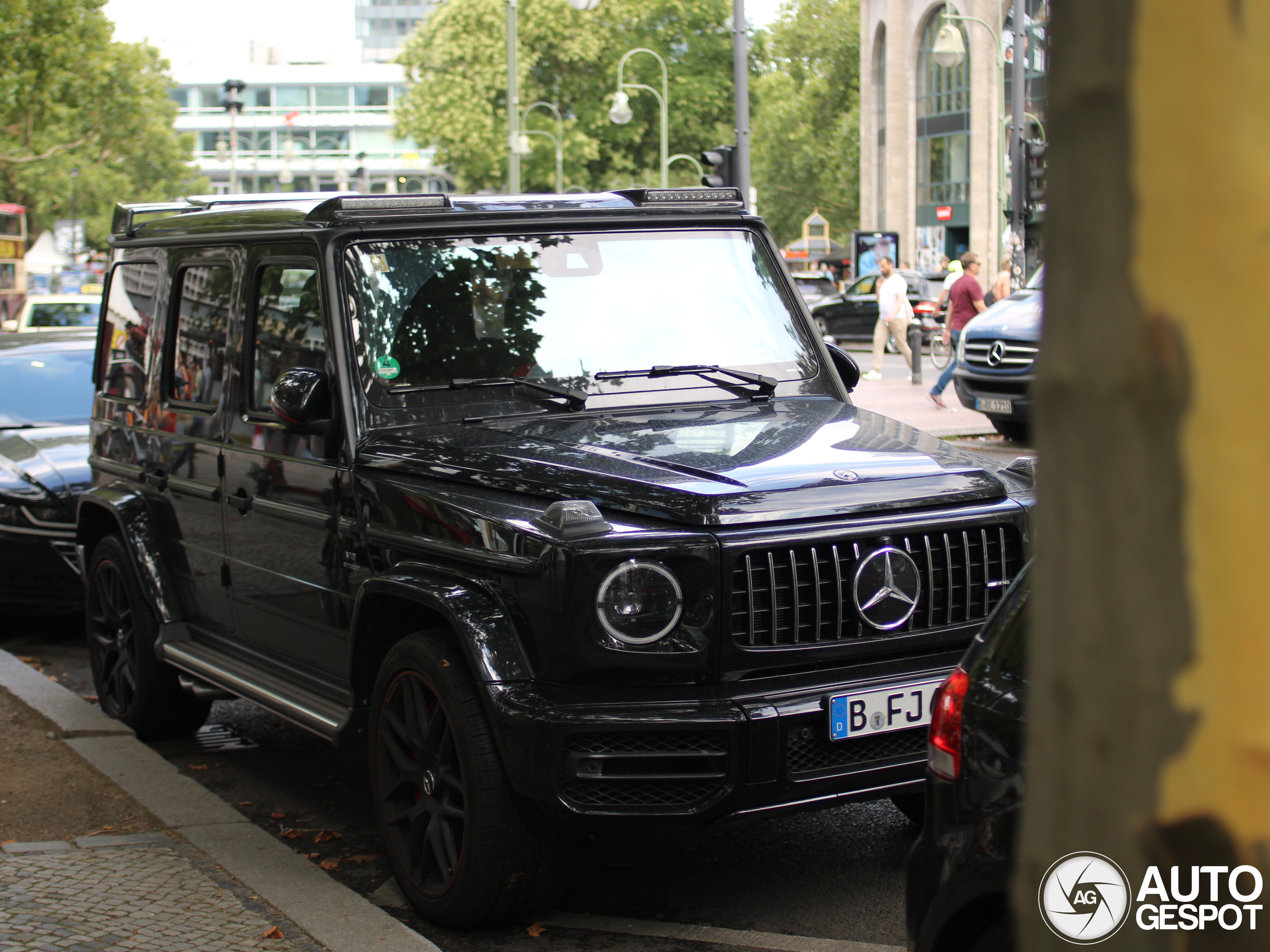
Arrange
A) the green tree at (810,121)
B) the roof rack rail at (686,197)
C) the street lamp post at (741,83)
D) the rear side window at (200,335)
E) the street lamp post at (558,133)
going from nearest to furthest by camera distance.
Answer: the roof rack rail at (686,197), the rear side window at (200,335), the street lamp post at (741,83), the street lamp post at (558,133), the green tree at (810,121)

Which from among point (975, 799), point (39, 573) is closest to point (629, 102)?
point (39, 573)

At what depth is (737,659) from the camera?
3.69m

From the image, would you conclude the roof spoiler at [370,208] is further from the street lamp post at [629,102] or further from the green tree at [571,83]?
the green tree at [571,83]

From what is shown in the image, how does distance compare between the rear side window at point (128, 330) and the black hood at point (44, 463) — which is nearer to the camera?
the rear side window at point (128, 330)

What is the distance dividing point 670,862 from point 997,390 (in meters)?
11.6

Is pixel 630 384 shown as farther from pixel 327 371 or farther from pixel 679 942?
pixel 679 942

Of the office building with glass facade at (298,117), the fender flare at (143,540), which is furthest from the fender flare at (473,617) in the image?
the office building with glass facade at (298,117)

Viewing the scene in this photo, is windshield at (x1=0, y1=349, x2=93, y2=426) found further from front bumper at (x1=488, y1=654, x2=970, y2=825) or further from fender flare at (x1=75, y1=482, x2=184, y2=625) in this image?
front bumper at (x1=488, y1=654, x2=970, y2=825)

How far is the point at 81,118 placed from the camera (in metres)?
45.6

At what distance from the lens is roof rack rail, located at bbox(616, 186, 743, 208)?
5.29 meters

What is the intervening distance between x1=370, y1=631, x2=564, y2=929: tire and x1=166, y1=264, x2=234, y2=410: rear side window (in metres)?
1.85

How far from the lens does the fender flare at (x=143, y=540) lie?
5773 millimetres

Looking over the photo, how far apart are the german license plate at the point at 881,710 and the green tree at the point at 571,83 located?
174 feet

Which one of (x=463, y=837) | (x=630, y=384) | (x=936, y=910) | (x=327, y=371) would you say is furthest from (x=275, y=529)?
(x=936, y=910)
